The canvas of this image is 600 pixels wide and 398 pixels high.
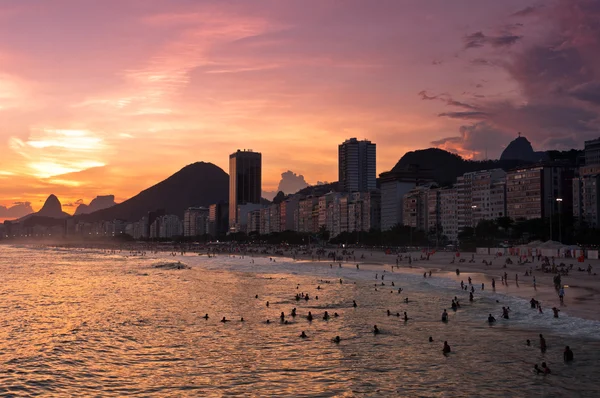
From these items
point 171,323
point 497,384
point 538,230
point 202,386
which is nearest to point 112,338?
point 171,323

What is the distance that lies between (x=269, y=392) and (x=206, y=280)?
61888mm

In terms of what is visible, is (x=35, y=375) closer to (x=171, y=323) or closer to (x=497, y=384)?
(x=171, y=323)

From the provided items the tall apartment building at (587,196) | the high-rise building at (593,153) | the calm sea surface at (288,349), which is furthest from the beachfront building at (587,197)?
the calm sea surface at (288,349)

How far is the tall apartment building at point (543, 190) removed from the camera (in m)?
168

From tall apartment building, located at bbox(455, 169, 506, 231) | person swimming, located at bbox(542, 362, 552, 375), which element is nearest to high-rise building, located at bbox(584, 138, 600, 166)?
tall apartment building, located at bbox(455, 169, 506, 231)

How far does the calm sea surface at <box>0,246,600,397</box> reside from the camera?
25656 millimetres

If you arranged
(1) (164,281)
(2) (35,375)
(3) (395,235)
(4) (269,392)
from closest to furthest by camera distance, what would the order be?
(4) (269,392)
(2) (35,375)
(1) (164,281)
(3) (395,235)

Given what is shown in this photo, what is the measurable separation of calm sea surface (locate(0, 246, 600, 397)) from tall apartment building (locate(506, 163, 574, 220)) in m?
125

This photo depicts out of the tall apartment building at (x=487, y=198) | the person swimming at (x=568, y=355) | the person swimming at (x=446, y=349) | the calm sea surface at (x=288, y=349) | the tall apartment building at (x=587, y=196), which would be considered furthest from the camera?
the tall apartment building at (x=487, y=198)

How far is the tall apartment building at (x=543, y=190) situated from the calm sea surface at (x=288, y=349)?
411 feet

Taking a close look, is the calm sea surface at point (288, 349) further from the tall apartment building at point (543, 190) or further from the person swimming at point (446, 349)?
the tall apartment building at point (543, 190)

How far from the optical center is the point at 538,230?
139m

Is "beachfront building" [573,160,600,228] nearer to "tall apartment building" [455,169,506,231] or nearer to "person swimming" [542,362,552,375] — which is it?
"tall apartment building" [455,169,506,231]

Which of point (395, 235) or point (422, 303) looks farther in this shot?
point (395, 235)
